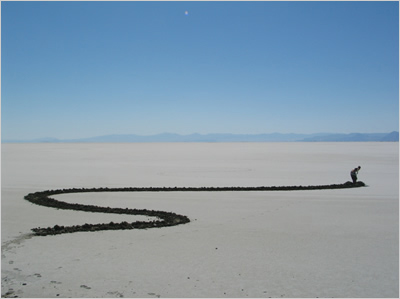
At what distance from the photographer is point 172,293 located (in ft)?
22.7

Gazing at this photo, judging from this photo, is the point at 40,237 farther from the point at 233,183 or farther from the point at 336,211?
the point at 233,183

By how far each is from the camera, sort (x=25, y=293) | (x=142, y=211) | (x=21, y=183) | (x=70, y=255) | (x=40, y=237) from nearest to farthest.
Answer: (x=25, y=293) → (x=70, y=255) → (x=40, y=237) → (x=142, y=211) → (x=21, y=183)

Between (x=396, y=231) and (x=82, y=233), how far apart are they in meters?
9.21

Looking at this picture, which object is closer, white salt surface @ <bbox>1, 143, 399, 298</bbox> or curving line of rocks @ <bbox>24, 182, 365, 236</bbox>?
white salt surface @ <bbox>1, 143, 399, 298</bbox>

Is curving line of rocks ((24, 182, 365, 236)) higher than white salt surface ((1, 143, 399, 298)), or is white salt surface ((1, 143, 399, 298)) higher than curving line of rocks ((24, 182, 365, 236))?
curving line of rocks ((24, 182, 365, 236))

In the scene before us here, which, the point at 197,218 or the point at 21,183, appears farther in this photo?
the point at 21,183

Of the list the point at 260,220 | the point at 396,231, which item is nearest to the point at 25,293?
the point at 260,220

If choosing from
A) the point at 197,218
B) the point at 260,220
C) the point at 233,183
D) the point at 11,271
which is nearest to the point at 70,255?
the point at 11,271

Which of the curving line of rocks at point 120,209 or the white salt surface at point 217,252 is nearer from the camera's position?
the white salt surface at point 217,252

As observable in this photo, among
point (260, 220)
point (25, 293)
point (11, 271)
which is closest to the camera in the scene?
point (25, 293)

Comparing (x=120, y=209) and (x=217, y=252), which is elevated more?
(x=120, y=209)

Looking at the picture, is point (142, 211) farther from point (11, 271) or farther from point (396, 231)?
point (396, 231)

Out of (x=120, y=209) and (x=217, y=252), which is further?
(x=120, y=209)

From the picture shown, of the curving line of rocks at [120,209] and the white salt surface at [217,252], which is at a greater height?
the curving line of rocks at [120,209]
